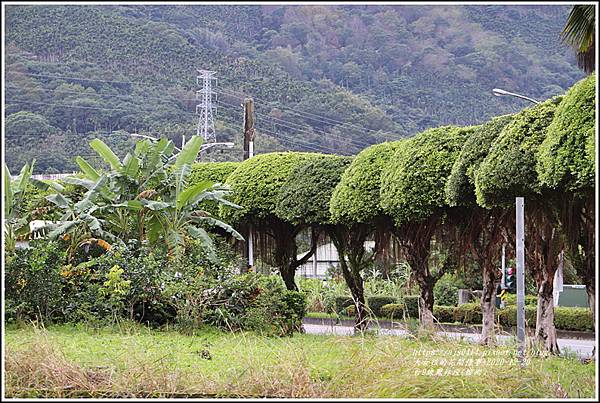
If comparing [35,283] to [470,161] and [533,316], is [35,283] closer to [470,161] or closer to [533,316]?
[470,161]

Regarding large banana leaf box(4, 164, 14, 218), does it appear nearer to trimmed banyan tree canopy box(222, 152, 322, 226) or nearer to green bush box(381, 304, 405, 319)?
trimmed banyan tree canopy box(222, 152, 322, 226)

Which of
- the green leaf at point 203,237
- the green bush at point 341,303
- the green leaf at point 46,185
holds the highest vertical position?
the green leaf at point 46,185

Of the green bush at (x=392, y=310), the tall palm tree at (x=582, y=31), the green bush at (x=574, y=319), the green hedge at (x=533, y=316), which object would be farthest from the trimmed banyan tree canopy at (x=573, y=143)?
the green bush at (x=392, y=310)

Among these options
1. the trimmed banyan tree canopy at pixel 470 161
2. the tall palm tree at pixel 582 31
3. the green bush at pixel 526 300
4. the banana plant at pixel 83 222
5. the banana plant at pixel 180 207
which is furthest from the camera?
the green bush at pixel 526 300

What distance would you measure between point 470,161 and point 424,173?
122 centimetres

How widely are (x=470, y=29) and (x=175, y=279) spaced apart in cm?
2773

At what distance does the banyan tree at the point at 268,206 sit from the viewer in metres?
17.7

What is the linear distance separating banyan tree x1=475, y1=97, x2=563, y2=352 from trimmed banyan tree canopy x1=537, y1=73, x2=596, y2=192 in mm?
480

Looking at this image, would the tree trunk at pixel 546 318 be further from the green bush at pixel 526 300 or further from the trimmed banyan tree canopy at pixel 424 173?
the green bush at pixel 526 300

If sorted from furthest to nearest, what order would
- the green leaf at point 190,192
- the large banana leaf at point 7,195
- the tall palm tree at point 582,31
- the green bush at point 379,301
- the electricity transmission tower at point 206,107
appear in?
1. the electricity transmission tower at point 206,107
2. the green bush at point 379,301
3. the green leaf at point 190,192
4. the large banana leaf at point 7,195
5. the tall palm tree at point 582,31

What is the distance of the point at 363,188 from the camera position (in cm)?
1477

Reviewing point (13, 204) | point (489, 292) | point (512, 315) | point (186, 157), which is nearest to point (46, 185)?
point (13, 204)

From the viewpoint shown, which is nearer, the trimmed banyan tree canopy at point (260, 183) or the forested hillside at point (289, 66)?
the trimmed banyan tree canopy at point (260, 183)

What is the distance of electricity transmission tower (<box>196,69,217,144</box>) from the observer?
109ft
